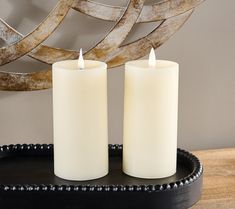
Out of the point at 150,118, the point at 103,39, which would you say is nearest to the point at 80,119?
the point at 150,118

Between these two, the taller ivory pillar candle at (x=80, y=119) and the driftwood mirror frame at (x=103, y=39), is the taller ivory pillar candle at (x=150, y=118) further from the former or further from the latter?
the driftwood mirror frame at (x=103, y=39)

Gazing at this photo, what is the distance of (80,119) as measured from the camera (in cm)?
64

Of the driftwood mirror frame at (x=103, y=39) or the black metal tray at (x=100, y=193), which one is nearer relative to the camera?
the black metal tray at (x=100, y=193)

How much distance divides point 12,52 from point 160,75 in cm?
25

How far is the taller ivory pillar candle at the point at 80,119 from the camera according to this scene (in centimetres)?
63

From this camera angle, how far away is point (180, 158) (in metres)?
0.73

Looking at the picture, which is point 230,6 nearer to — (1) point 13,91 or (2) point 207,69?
(2) point 207,69

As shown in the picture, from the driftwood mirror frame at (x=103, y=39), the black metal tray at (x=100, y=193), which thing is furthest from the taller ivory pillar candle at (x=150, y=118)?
the driftwood mirror frame at (x=103, y=39)

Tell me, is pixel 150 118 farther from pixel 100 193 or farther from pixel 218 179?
pixel 218 179

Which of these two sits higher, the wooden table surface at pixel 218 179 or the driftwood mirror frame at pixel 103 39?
the driftwood mirror frame at pixel 103 39

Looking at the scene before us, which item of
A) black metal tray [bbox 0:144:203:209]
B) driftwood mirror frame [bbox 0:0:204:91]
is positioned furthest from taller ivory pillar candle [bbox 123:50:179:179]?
driftwood mirror frame [bbox 0:0:204:91]

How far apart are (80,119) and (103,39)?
221mm

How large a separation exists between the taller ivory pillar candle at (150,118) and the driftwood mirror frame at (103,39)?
18cm

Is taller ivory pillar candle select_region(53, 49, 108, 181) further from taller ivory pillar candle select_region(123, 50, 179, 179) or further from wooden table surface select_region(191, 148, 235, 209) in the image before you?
wooden table surface select_region(191, 148, 235, 209)
